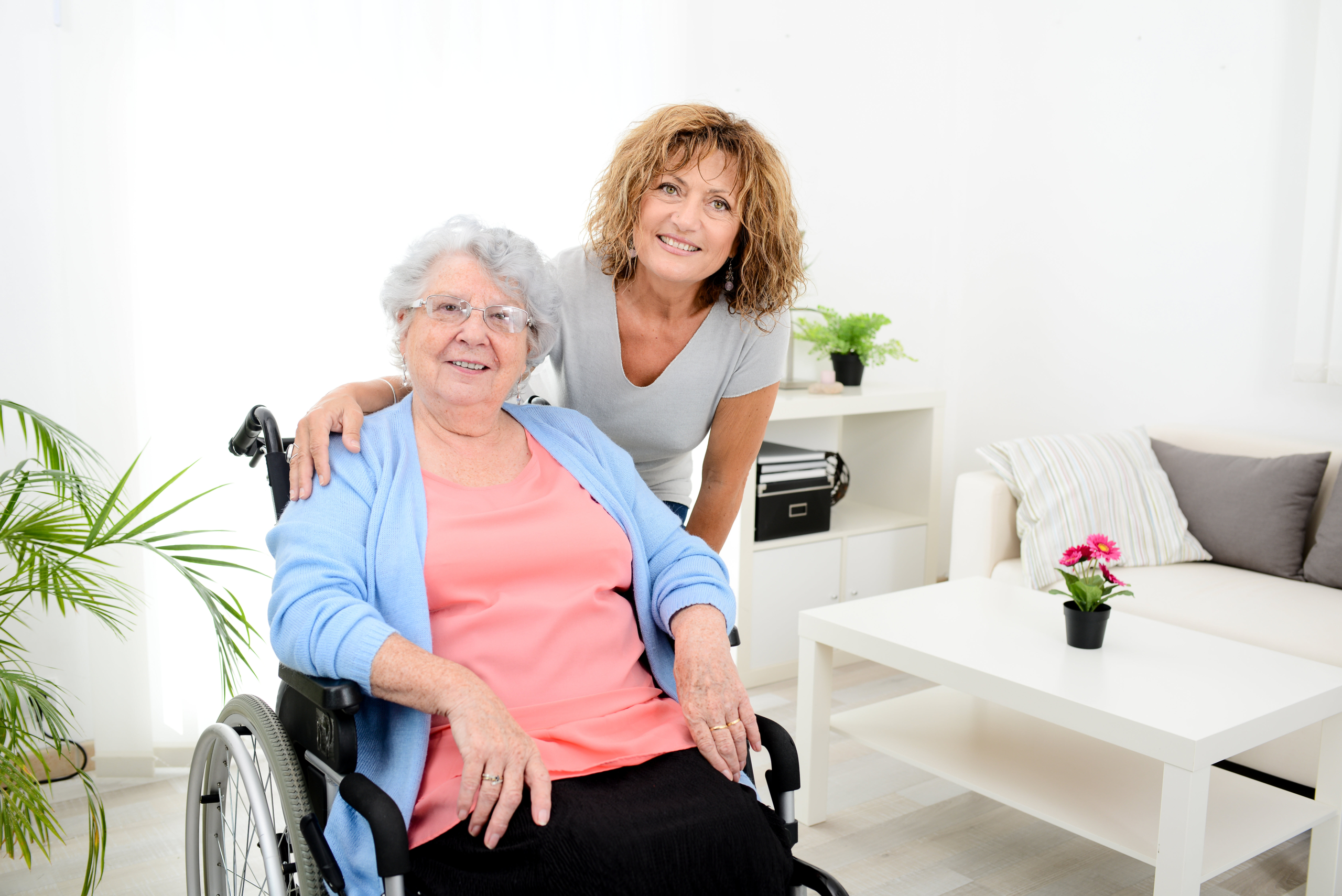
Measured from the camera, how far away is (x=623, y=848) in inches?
41.7

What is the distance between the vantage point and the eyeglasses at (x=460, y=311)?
135 cm

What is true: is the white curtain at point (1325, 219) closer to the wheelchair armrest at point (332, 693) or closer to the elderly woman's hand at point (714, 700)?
the elderly woman's hand at point (714, 700)

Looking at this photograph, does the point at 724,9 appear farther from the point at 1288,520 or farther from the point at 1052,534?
the point at 1288,520

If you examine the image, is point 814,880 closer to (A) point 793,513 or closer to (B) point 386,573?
(B) point 386,573

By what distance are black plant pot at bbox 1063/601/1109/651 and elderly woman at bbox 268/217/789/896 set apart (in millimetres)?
960

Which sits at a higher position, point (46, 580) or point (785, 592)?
point (46, 580)

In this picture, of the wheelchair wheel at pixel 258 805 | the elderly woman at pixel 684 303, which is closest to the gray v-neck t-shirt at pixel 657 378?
the elderly woman at pixel 684 303

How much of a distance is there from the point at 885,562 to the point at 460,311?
232 centimetres

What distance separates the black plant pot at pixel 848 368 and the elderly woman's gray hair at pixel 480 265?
81.8 inches

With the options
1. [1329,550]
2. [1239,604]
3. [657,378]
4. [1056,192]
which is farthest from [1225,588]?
[657,378]

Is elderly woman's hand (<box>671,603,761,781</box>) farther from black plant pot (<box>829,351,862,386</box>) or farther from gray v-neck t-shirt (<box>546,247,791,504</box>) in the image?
black plant pot (<box>829,351,862,386</box>)

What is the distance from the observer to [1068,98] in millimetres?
3453

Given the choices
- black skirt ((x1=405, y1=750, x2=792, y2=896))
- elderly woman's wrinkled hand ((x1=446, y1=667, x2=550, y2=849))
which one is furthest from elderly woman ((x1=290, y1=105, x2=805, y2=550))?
black skirt ((x1=405, y1=750, x2=792, y2=896))

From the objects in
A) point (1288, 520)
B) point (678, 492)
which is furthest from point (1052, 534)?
point (678, 492)
